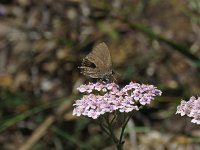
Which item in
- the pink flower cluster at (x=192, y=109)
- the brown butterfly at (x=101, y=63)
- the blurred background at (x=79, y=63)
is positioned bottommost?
the pink flower cluster at (x=192, y=109)

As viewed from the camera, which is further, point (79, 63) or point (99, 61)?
point (79, 63)

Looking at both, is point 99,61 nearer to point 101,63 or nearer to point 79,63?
point 101,63

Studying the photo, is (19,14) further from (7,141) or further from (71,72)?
(7,141)

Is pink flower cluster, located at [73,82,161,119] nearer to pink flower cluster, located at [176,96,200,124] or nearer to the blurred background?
pink flower cluster, located at [176,96,200,124]

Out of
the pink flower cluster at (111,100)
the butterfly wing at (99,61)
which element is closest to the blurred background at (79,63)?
the butterfly wing at (99,61)

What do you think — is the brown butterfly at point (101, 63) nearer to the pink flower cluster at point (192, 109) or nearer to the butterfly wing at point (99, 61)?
the butterfly wing at point (99, 61)

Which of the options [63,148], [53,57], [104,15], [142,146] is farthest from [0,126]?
[104,15]

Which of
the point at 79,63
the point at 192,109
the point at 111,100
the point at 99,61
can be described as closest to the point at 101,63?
the point at 99,61

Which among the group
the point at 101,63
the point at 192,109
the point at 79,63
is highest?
the point at 79,63

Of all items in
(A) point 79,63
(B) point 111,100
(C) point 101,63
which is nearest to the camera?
(B) point 111,100
